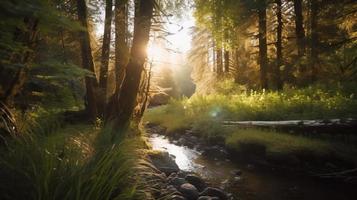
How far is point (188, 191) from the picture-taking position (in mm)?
7793

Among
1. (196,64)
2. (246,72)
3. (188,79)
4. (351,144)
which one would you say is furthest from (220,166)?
(188,79)

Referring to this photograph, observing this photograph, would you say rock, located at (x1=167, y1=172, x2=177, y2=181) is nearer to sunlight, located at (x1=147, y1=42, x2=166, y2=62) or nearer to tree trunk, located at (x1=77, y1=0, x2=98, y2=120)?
sunlight, located at (x1=147, y1=42, x2=166, y2=62)

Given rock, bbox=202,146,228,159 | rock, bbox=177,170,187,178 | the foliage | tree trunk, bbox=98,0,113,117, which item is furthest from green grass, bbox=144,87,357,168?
tree trunk, bbox=98,0,113,117

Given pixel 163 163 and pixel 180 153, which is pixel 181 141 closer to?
pixel 180 153

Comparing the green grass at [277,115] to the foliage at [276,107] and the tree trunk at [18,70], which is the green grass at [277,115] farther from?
the tree trunk at [18,70]

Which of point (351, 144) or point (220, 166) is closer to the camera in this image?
point (351, 144)

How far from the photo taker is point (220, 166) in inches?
439

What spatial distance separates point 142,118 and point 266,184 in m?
5.47

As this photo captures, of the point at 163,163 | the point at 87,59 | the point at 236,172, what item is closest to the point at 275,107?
the point at 236,172

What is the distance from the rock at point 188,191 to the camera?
25.3ft

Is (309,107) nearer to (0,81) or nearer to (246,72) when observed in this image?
(0,81)

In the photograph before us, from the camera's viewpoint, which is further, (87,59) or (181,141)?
(181,141)

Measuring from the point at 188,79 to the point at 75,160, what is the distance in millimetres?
59492

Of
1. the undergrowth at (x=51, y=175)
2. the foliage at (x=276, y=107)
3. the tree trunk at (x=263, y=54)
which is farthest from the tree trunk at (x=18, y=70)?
the tree trunk at (x=263, y=54)
